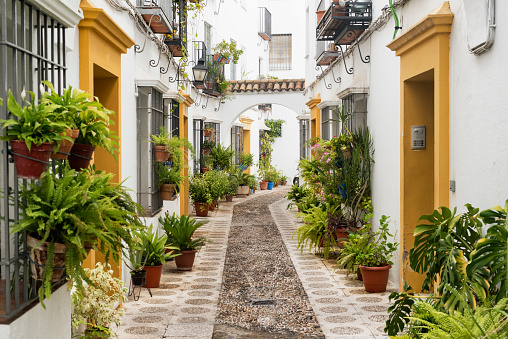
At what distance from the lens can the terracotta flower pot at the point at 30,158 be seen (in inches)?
131

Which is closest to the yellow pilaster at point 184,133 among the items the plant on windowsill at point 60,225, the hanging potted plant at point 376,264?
the hanging potted plant at point 376,264

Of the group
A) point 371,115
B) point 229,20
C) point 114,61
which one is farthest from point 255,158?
point 114,61

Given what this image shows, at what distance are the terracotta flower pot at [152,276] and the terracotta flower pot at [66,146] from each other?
4.20 meters

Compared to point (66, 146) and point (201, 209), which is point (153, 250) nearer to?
point (66, 146)

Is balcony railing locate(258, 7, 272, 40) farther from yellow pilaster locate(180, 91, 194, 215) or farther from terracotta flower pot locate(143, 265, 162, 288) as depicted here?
terracotta flower pot locate(143, 265, 162, 288)

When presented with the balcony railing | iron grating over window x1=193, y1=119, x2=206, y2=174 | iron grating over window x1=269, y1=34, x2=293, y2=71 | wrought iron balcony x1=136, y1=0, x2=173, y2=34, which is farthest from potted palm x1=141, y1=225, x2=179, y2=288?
iron grating over window x1=269, y1=34, x2=293, y2=71

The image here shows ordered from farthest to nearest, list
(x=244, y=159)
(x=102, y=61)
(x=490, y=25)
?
1. (x=244, y=159)
2. (x=102, y=61)
3. (x=490, y=25)

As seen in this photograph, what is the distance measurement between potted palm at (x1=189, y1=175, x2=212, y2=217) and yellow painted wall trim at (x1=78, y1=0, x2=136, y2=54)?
9.27 m

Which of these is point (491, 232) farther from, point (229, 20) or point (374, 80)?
point (229, 20)

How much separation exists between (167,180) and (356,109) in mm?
3138

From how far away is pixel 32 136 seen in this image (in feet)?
10.9

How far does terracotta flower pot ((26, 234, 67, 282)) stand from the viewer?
3.44 metres

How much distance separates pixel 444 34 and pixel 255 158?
22335 millimetres

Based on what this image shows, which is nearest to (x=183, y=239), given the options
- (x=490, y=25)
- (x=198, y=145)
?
(x=490, y=25)
